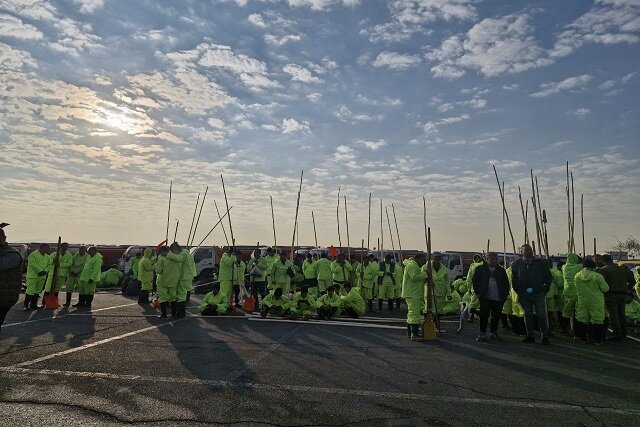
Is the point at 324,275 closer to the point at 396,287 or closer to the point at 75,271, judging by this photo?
the point at 396,287

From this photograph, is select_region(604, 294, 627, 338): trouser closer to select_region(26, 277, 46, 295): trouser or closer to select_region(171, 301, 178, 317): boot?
select_region(171, 301, 178, 317): boot

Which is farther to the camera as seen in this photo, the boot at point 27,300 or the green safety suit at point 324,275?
the green safety suit at point 324,275

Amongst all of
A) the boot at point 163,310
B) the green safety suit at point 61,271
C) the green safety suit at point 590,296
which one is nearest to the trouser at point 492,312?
the green safety suit at point 590,296

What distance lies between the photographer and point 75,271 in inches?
569

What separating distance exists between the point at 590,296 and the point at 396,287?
675cm

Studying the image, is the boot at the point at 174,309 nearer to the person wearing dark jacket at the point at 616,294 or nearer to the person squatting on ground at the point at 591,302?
the person squatting on ground at the point at 591,302

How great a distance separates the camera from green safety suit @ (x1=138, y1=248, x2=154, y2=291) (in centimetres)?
1495

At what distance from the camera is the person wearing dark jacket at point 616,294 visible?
9.95m

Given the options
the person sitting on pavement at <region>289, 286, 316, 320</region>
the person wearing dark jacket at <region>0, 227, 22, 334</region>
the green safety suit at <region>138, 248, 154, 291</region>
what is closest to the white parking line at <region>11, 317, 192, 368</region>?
the person wearing dark jacket at <region>0, 227, 22, 334</region>

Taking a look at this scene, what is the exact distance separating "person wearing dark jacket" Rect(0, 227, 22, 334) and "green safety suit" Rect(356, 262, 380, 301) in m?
10.1

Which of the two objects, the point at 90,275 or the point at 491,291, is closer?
the point at 491,291

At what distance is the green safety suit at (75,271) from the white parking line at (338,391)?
27.2ft

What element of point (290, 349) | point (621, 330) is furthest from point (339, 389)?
point (621, 330)

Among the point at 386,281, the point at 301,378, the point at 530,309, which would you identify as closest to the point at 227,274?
the point at 386,281
